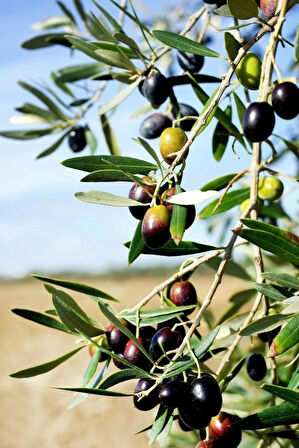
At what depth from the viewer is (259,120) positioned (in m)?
0.82

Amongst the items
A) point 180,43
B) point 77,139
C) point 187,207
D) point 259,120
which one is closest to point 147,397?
point 187,207

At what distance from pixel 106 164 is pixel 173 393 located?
1.02 feet

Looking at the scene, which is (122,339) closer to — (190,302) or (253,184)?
(190,302)

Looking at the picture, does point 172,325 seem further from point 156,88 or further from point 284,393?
point 156,88

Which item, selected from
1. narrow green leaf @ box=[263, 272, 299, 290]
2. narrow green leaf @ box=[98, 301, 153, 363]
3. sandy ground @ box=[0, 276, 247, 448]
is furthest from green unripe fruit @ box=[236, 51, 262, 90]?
sandy ground @ box=[0, 276, 247, 448]

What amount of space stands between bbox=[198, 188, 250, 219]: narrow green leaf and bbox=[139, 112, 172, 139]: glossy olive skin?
6.5 inches

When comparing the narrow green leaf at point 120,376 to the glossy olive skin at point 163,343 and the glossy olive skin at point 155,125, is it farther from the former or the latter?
the glossy olive skin at point 155,125

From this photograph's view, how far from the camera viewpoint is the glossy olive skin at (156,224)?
78 centimetres

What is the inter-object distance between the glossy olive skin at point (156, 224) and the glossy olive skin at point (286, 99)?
0.69 ft

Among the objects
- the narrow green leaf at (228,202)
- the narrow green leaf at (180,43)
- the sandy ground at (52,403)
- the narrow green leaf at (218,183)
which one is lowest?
the sandy ground at (52,403)

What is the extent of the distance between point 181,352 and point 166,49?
0.56 metres

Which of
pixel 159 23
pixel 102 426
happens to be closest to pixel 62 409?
pixel 102 426

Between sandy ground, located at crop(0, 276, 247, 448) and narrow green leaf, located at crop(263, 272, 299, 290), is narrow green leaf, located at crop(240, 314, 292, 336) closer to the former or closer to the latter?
narrow green leaf, located at crop(263, 272, 299, 290)

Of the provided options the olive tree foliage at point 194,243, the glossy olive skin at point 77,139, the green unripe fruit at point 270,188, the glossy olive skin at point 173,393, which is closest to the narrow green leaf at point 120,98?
the olive tree foliage at point 194,243
